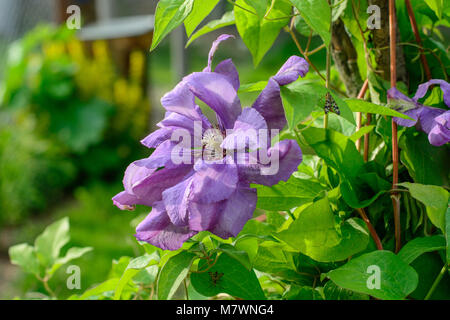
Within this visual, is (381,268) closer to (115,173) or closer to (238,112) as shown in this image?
(238,112)

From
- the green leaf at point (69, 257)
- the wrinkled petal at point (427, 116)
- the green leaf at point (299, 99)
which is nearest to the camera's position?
the green leaf at point (299, 99)

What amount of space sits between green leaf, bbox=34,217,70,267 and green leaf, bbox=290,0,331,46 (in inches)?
19.5

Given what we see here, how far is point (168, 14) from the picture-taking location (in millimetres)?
453

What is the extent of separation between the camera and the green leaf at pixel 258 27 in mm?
566

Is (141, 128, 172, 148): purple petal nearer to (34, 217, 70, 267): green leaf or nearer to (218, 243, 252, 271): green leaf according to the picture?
(218, 243, 252, 271): green leaf

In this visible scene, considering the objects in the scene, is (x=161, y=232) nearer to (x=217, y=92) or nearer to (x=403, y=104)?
(x=217, y=92)

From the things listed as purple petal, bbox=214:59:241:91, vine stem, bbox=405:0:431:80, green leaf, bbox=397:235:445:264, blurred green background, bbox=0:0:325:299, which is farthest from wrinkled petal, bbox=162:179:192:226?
blurred green background, bbox=0:0:325:299

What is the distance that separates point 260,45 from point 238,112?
14cm

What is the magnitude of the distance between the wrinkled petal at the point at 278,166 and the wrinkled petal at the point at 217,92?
2.6 inches

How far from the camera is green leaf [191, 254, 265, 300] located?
50 centimetres

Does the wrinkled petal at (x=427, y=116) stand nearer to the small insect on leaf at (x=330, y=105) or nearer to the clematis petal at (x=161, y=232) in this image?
the small insect on leaf at (x=330, y=105)

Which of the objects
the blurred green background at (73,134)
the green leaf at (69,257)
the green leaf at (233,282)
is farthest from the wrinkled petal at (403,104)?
the blurred green background at (73,134)

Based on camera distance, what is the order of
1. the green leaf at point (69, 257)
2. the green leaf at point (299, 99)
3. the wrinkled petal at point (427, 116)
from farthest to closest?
the green leaf at point (69, 257), the wrinkled petal at point (427, 116), the green leaf at point (299, 99)

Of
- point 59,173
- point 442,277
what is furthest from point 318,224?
point 59,173
